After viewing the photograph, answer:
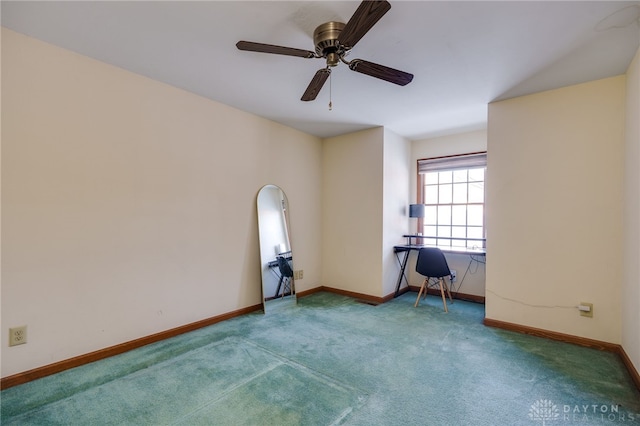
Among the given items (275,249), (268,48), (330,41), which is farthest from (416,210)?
(268,48)

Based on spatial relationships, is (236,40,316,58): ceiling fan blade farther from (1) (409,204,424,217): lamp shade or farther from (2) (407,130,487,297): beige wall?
(2) (407,130,487,297): beige wall

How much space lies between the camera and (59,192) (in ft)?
7.31

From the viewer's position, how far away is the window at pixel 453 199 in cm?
428

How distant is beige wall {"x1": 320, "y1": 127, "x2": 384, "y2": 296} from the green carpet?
1309mm

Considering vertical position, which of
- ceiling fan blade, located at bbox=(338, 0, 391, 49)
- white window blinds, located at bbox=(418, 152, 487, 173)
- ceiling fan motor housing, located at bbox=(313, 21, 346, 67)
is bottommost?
white window blinds, located at bbox=(418, 152, 487, 173)

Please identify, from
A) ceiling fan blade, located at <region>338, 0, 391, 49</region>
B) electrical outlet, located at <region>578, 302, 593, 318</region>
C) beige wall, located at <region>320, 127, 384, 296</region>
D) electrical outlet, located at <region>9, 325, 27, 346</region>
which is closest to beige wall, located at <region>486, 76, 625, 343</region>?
electrical outlet, located at <region>578, 302, 593, 318</region>

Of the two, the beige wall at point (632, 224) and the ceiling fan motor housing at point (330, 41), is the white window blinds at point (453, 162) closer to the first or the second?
the beige wall at point (632, 224)

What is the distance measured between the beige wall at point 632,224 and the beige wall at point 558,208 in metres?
0.14

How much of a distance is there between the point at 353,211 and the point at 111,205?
296cm

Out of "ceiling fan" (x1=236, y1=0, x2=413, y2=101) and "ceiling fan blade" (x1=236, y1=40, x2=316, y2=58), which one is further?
"ceiling fan blade" (x1=236, y1=40, x2=316, y2=58)

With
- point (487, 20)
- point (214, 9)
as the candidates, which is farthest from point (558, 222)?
point (214, 9)

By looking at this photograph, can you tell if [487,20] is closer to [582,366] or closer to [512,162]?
[512,162]

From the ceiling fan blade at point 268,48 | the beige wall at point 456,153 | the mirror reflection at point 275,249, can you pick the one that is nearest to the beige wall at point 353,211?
the mirror reflection at point 275,249

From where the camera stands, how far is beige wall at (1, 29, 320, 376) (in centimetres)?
208
